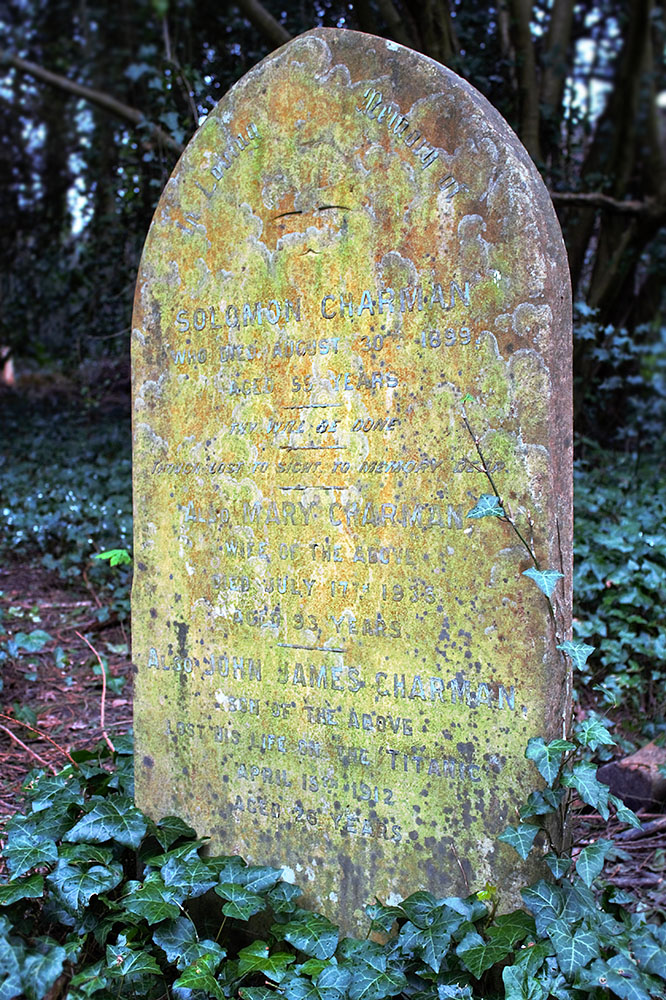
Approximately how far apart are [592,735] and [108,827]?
1459 mm

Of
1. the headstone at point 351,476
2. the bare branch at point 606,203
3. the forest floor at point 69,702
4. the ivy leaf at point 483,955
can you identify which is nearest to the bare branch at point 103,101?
the bare branch at point 606,203

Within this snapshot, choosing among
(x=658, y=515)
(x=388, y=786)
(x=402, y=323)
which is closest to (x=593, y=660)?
(x=658, y=515)

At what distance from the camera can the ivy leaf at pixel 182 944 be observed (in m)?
2.16

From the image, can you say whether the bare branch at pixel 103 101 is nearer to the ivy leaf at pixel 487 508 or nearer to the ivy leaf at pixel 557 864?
the ivy leaf at pixel 487 508

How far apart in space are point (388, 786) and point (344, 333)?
1323mm

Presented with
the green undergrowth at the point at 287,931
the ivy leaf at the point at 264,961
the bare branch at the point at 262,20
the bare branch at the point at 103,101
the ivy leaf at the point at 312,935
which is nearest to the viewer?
the green undergrowth at the point at 287,931

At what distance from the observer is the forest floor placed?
2.91 meters

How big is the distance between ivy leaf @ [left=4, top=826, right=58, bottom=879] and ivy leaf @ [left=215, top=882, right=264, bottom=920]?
49cm

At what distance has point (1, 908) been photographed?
2.24 meters

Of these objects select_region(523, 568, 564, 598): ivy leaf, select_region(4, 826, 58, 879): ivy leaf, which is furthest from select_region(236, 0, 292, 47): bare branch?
select_region(4, 826, 58, 879): ivy leaf

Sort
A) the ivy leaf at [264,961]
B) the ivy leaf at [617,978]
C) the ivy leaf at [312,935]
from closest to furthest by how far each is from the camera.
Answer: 1. the ivy leaf at [617,978]
2. the ivy leaf at [264,961]
3. the ivy leaf at [312,935]

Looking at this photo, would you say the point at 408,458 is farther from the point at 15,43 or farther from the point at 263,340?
the point at 15,43

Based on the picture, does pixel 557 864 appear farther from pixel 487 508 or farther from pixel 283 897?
pixel 487 508

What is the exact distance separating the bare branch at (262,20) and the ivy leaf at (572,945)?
5.60 meters
